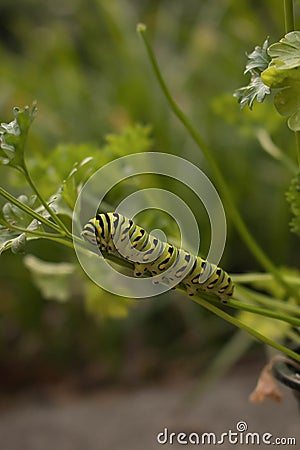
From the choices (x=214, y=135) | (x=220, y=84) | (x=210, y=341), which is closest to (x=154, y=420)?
(x=210, y=341)

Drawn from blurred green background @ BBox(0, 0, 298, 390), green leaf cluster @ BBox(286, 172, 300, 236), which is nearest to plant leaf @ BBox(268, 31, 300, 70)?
green leaf cluster @ BBox(286, 172, 300, 236)

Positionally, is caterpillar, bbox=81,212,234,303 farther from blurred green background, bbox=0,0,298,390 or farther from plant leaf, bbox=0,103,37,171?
blurred green background, bbox=0,0,298,390

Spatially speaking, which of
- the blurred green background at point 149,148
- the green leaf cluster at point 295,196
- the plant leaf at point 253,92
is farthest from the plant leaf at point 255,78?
the blurred green background at point 149,148

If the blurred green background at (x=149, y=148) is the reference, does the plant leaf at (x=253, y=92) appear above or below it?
below

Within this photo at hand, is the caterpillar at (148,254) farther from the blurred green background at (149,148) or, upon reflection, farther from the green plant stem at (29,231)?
the blurred green background at (149,148)

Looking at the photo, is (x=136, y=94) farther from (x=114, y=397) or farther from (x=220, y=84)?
(x=114, y=397)

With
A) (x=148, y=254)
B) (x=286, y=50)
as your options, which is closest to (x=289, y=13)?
(x=286, y=50)
